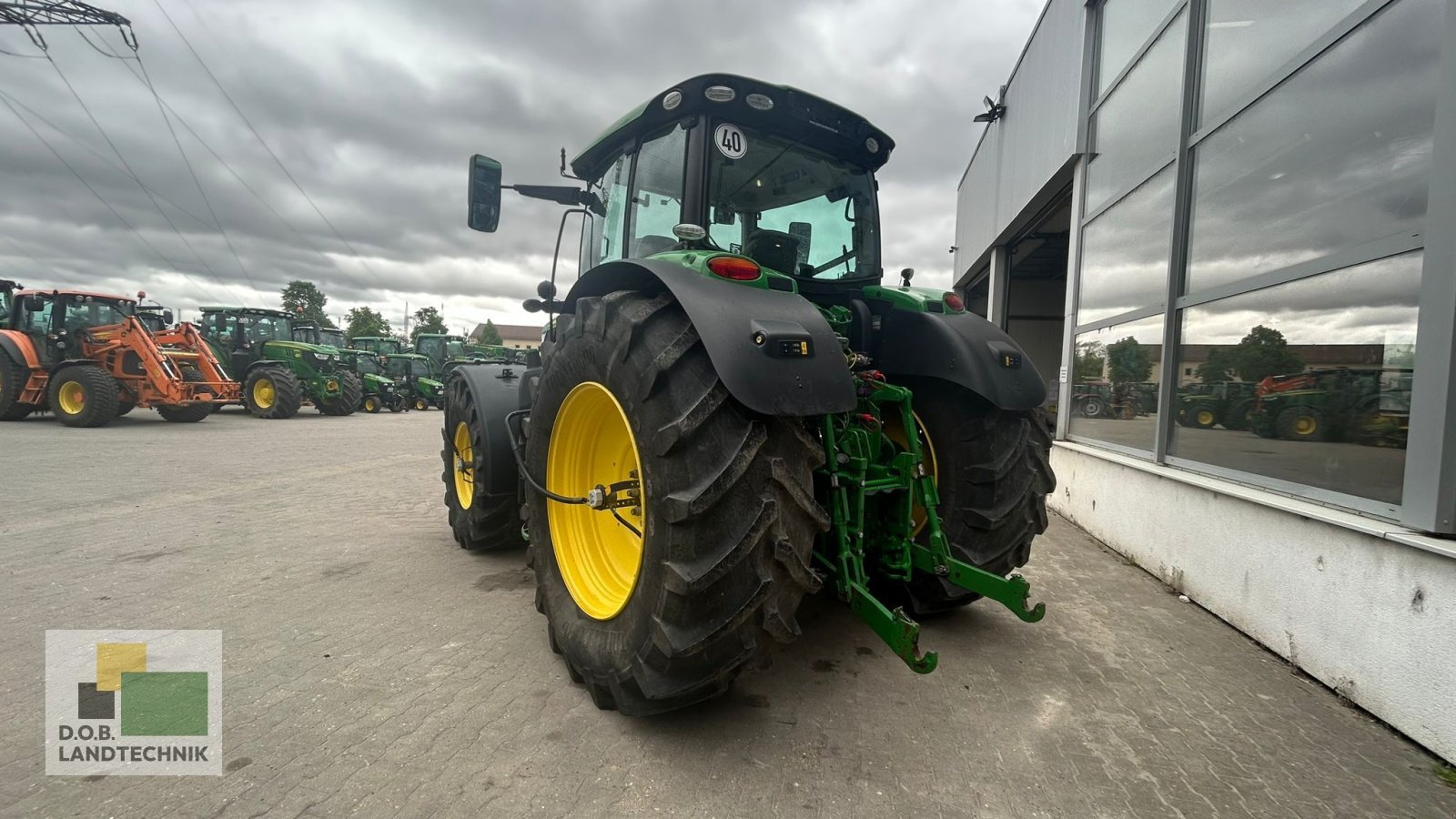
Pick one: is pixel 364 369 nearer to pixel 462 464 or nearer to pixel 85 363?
pixel 85 363

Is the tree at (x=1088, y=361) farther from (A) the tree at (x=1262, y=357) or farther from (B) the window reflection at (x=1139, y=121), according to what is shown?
(A) the tree at (x=1262, y=357)

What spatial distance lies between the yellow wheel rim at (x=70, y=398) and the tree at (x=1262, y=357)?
50.7ft

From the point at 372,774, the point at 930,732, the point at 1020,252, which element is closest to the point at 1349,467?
the point at 930,732

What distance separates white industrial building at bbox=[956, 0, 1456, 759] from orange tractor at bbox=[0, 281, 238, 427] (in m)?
14.0

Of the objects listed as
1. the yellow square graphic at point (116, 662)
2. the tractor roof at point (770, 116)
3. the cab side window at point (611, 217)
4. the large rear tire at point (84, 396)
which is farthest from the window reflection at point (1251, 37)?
the large rear tire at point (84, 396)

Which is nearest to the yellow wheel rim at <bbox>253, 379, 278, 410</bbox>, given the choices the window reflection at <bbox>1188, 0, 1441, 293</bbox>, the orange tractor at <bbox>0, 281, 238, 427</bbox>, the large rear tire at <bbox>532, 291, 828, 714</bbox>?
the orange tractor at <bbox>0, 281, 238, 427</bbox>

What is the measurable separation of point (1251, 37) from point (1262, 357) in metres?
2.05

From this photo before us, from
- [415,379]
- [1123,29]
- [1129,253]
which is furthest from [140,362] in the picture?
[1123,29]

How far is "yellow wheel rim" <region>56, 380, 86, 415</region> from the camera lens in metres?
10.4

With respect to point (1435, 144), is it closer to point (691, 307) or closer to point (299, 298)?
point (691, 307)

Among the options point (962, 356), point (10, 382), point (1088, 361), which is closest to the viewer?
point (962, 356)

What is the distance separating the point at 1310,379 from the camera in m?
3.36

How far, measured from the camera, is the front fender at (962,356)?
2707 millimetres

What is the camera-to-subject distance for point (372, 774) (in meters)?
1.77
